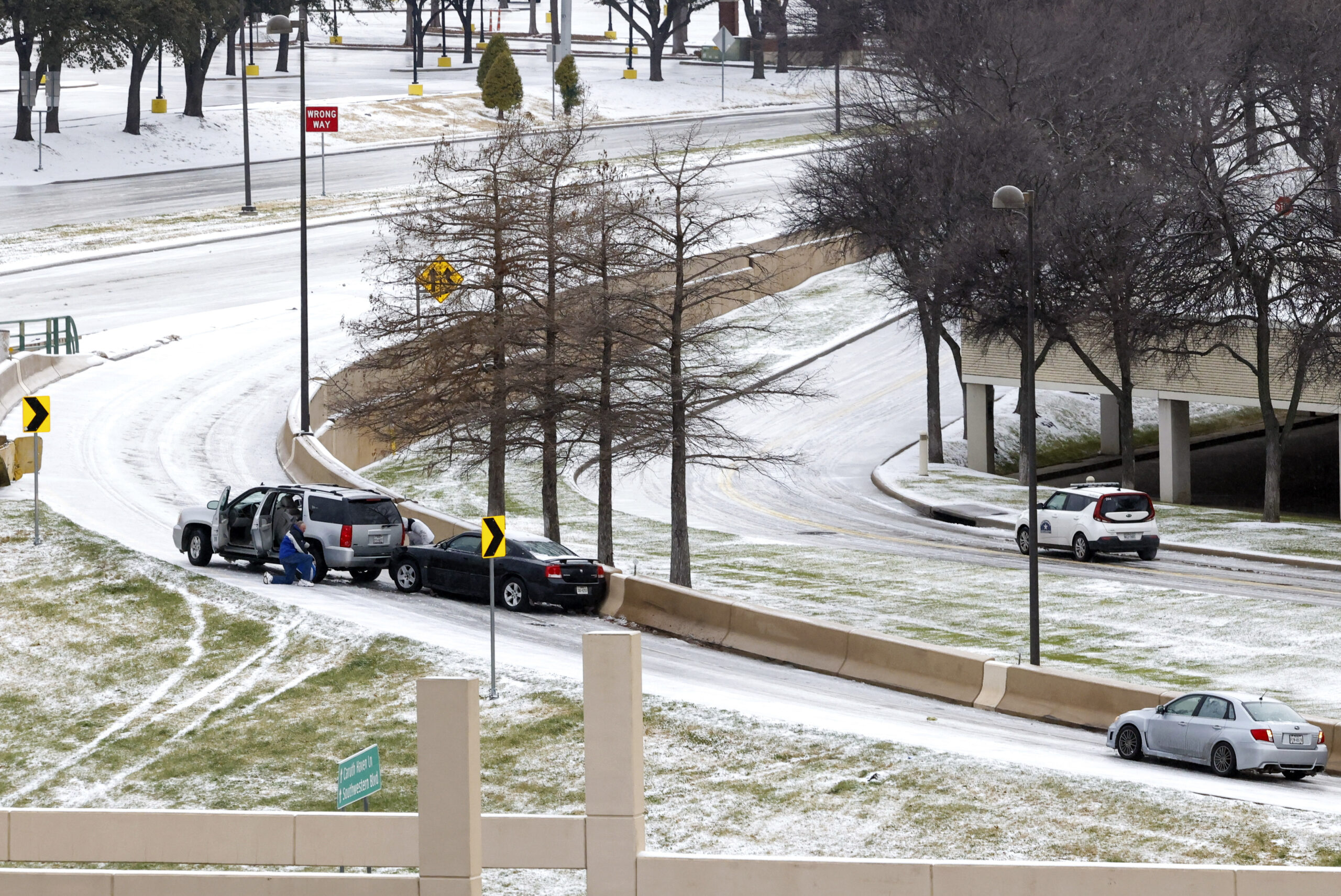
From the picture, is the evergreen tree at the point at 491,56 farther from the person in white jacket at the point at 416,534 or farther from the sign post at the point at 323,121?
the person in white jacket at the point at 416,534

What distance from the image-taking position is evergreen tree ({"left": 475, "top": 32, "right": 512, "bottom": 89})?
91.5 m

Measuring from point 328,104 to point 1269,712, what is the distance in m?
81.6

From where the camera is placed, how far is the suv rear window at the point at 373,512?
2903cm

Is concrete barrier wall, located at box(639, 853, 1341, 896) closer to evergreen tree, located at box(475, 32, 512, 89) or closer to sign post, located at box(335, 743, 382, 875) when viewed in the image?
sign post, located at box(335, 743, 382, 875)

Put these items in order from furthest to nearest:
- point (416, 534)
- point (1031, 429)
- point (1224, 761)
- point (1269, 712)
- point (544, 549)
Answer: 1. point (416, 534)
2. point (544, 549)
3. point (1031, 429)
4. point (1224, 761)
5. point (1269, 712)

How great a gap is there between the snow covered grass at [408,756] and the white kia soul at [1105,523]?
1704cm

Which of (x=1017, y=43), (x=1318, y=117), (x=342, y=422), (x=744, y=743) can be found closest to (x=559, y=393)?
(x=342, y=422)

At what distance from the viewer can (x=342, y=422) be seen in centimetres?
3578

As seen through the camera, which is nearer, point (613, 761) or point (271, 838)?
point (613, 761)

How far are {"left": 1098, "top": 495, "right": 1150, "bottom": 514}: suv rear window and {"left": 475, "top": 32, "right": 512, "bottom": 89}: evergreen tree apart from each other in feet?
202

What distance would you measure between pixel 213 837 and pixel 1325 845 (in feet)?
33.3

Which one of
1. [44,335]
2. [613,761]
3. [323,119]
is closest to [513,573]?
[613,761]

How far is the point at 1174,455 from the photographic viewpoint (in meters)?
47.8

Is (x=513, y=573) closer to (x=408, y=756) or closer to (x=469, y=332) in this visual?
(x=469, y=332)
